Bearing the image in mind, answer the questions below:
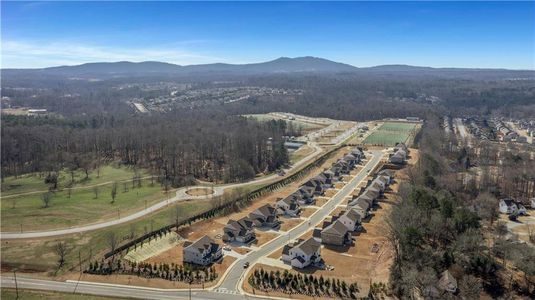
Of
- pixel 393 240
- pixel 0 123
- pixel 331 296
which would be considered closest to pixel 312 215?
pixel 393 240

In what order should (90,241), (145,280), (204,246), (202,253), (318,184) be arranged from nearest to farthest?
1. (145,280)
2. (202,253)
3. (204,246)
4. (90,241)
5. (318,184)

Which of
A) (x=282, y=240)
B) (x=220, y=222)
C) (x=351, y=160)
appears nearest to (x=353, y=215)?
(x=282, y=240)

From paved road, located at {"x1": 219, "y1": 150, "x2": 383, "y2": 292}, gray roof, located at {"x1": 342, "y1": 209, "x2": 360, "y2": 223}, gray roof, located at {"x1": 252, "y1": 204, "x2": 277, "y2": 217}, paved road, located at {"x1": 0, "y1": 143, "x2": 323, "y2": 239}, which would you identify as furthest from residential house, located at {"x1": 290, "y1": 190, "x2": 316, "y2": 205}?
paved road, located at {"x1": 0, "y1": 143, "x2": 323, "y2": 239}

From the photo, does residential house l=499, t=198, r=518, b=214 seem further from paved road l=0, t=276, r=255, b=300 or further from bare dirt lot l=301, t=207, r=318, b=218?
paved road l=0, t=276, r=255, b=300

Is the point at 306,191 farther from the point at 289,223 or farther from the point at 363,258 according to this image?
the point at 363,258

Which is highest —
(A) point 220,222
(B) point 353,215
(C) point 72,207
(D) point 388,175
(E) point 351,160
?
(E) point 351,160

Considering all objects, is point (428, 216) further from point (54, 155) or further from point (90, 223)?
point (54, 155)
